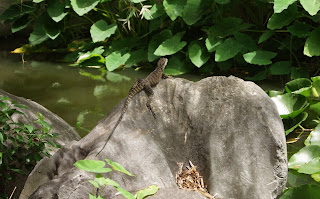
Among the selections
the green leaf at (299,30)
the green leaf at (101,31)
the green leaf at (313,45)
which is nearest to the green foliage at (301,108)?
the green leaf at (313,45)

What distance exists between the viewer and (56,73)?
7.20 metres

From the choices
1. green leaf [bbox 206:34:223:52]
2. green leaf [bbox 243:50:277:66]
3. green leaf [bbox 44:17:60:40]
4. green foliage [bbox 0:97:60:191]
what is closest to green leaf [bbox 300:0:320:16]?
green leaf [bbox 243:50:277:66]

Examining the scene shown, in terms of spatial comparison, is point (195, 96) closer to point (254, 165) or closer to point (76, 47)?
point (254, 165)

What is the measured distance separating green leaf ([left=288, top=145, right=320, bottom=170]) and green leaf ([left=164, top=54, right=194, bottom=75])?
3.14 meters

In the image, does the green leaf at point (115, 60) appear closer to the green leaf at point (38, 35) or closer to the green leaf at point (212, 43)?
the green leaf at point (212, 43)

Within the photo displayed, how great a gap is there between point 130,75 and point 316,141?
11.7 feet

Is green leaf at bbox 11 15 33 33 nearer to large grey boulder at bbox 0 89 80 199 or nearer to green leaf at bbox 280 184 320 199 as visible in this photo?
large grey boulder at bbox 0 89 80 199

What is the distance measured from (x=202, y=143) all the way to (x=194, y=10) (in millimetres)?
4143

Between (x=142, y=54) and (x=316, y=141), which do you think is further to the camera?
(x=142, y=54)

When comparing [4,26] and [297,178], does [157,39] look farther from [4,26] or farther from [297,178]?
[4,26]

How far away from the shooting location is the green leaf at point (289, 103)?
4.38 metres

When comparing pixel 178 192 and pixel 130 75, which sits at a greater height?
pixel 178 192

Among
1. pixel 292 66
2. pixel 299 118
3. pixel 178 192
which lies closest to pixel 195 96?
pixel 178 192

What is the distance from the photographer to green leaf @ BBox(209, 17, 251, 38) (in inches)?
255
